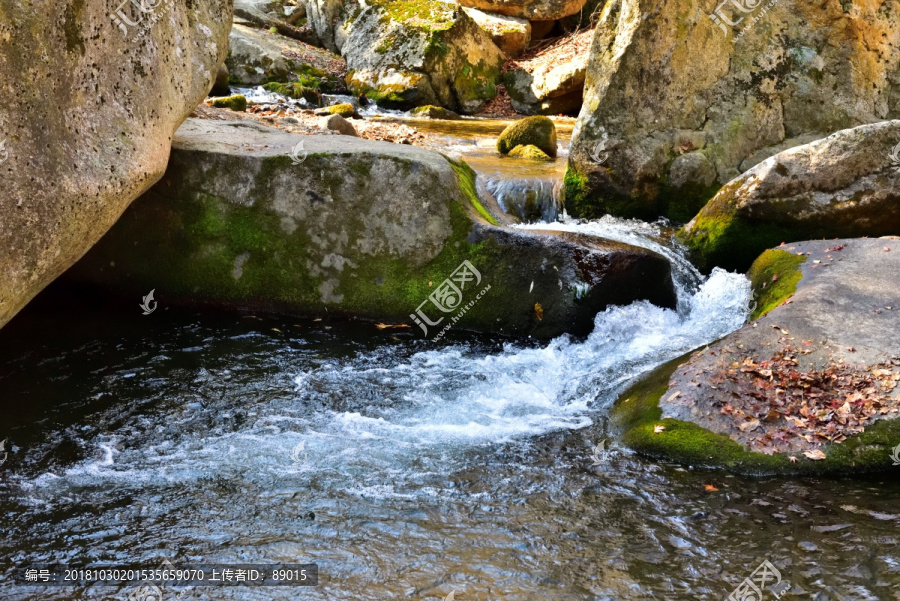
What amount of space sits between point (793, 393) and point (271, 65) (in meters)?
19.5

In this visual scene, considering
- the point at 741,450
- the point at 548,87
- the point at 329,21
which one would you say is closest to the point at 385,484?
the point at 741,450

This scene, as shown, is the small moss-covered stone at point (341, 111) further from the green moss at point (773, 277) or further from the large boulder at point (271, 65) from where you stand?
the green moss at point (773, 277)

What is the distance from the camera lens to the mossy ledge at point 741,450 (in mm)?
4926

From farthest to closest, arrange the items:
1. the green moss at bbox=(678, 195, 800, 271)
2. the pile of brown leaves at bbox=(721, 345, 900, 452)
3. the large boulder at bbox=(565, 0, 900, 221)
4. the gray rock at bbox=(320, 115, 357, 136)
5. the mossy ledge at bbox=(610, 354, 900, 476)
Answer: the gray rock at bbox=(320, 115, 357, 136) < the large boulder at bbox=(565, 0, 900, 221) < the green moss at bbox=(678, 195, 800, 271) < the pile of brown leaves at bbox=(721, 345, 900, 452) < the mossy ledge at bbox=(610, 354, 900, 476)

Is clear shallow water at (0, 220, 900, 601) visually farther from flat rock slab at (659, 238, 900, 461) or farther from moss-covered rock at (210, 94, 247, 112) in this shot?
moss-covered rock at (210, 94, 247, 112)

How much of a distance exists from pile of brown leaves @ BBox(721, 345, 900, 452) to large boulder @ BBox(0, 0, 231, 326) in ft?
17.2

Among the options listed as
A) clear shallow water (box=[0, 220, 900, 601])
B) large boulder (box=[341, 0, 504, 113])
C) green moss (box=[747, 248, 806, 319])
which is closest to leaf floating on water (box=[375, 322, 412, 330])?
clear shallow water (box=[0, 220, 900, 601])

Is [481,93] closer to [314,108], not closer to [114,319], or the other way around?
[314,108]

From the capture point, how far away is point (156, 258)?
7844mm

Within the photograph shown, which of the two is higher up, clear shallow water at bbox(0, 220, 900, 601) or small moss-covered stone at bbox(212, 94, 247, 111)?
small moss-covered stone at bbox(212, 94, 247, 111)

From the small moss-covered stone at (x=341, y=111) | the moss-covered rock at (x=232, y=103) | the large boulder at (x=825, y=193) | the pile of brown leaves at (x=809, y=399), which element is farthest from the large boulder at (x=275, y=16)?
the pile of brown leaves at (x=809, y=399)

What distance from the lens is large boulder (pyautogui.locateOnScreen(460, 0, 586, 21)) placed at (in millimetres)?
24109

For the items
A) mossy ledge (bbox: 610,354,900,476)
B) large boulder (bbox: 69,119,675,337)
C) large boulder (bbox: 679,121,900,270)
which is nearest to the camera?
mossy ledge (bbox: 610,354,900,476)

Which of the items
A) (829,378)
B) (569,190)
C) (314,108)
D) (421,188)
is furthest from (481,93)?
(829,378)
